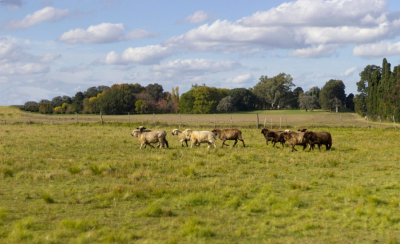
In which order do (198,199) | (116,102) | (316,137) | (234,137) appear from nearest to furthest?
1. (198,199)
2. (316,137)
3. (234,137)
4. (116,102)

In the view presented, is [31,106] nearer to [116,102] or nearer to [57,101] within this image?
[116,102]

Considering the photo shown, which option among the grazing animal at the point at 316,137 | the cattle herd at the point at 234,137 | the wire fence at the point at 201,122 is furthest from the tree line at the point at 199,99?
the grazing animal at the point at 316,137

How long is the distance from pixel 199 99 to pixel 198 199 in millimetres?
104894

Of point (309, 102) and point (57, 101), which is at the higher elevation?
point (57, 101)

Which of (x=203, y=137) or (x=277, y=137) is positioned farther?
(x=277, y=137)

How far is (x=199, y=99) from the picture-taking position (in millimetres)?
117375

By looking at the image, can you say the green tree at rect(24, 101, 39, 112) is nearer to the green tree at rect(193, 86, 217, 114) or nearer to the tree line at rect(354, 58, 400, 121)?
the green tree at rect(193, 86, 217, 114)

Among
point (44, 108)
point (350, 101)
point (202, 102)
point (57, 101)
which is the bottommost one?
point (44, 108)

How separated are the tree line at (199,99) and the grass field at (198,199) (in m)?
83.6

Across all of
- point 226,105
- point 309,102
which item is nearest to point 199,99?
point 226,105

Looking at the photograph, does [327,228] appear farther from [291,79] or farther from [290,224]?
[291,79]

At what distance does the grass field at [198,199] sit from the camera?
32.2ft

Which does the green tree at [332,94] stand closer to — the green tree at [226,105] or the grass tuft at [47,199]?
the green tree at [226,105]

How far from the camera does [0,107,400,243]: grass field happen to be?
9.81 m
